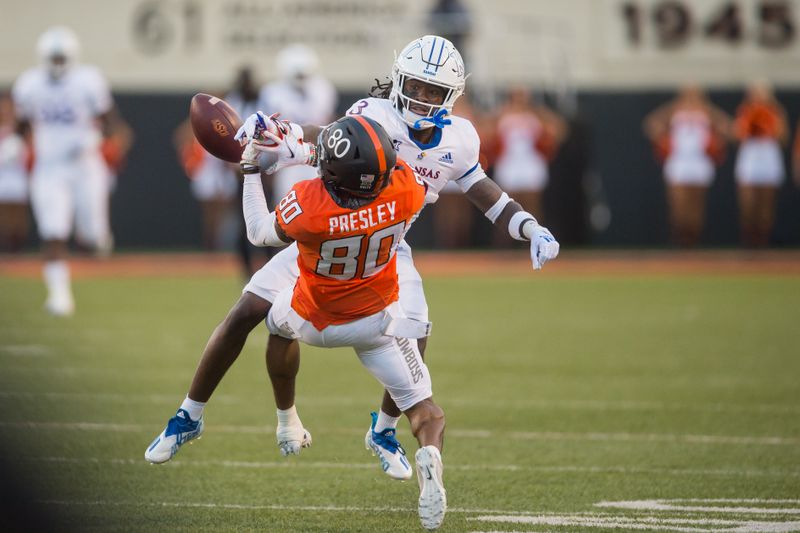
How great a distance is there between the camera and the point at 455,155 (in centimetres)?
545

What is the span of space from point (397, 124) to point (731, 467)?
2.02m

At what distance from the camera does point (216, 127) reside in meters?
5.21

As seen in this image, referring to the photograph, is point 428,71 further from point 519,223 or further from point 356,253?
point 356,253

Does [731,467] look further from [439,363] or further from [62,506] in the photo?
[439,363]

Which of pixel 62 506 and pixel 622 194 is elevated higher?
pixel 62 506

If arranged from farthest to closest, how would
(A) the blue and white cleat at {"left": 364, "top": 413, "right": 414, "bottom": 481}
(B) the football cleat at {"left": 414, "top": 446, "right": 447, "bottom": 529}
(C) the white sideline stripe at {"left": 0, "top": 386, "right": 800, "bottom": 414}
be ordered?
(C) the white sideline stripe at {"left": 0, "top": 386, "right": 800, "bottom": 414}
(A) the blue and white cleat at {"left": 364, "top": 413, "right": 414, "bottom": 481}
(B) the football cleat at {"left": 414, "top": 446, "right": 447, "bottom": 529}

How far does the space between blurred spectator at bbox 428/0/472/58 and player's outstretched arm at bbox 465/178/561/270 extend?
13201 millimetres

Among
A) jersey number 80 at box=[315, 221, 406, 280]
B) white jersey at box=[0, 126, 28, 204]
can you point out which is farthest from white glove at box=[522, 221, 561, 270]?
white jersey at box=[0, 126, 28, 204]

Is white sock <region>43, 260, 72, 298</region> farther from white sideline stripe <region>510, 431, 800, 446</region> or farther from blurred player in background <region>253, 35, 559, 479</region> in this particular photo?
blurred player in background <region>253, 35, 559, 479</region>

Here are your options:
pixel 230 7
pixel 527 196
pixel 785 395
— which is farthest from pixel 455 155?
pixel 230 7

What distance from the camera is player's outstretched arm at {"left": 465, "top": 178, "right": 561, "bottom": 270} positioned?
514 cm

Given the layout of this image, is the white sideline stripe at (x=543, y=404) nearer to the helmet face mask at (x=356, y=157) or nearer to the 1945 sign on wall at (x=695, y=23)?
the helmet face mask at (x=356, y=157)

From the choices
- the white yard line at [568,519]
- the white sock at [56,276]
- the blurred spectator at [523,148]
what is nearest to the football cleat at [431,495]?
the white yard line at [568,519]

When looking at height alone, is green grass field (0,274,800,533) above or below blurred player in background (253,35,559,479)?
below
